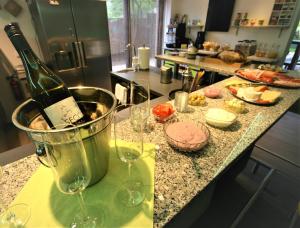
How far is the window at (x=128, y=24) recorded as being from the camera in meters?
3.46

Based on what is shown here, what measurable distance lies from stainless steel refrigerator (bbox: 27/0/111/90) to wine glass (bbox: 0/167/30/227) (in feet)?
6.71

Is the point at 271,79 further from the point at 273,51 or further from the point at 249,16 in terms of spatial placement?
the point at 249,16

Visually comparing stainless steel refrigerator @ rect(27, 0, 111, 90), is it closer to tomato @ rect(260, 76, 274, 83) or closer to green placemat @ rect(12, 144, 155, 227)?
green placemat @ rect(12, 144, 155, 227)

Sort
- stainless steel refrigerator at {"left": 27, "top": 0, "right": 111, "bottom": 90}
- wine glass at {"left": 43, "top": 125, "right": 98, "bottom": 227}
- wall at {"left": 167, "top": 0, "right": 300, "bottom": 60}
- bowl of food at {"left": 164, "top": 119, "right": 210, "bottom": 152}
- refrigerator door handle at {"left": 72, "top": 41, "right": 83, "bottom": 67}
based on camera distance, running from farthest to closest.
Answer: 1. wall at {"left": 167, "top": 0, "right": 300, "bottom": 60}
2. refrigerator door handle at {"left": 72, "top": 41, "right": 83, "bottom": 67}
3. stainless steel refrigerator at {"left": 27, "top": 0, "right": 111, "bottom": 90}
4. bowl of food at {"left": 164, "top": 119, "right": 210, "bottom": 152}
5. wine glass at {"left": 43, "top": 125, "right": 98, "bottom": 227}

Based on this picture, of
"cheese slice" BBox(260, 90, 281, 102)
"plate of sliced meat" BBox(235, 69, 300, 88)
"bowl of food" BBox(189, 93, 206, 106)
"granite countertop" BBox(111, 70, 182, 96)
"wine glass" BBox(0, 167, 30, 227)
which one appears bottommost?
"granite countertop" BBox(111, 70, 182, 96)

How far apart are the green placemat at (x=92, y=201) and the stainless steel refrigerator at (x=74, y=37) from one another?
6.39 feet

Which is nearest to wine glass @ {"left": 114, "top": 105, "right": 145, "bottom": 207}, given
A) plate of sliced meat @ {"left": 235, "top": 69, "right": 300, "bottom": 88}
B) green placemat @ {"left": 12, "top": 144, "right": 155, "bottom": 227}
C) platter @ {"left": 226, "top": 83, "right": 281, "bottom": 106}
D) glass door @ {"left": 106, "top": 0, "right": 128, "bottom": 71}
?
green placemat @ {"left": 12, "top": 144, "right": 155, "bottom": 227}

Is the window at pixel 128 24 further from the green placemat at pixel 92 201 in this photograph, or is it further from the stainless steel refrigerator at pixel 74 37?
the green placemat at pixel 92 201

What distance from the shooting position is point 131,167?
22.5 inches

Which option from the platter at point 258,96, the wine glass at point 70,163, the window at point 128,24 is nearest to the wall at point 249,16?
the window at point 128,24

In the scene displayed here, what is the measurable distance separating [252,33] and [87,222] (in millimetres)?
4043

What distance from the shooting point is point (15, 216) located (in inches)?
16.2

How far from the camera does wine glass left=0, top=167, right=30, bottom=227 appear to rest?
405mm

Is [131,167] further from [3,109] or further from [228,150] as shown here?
[3,109]
